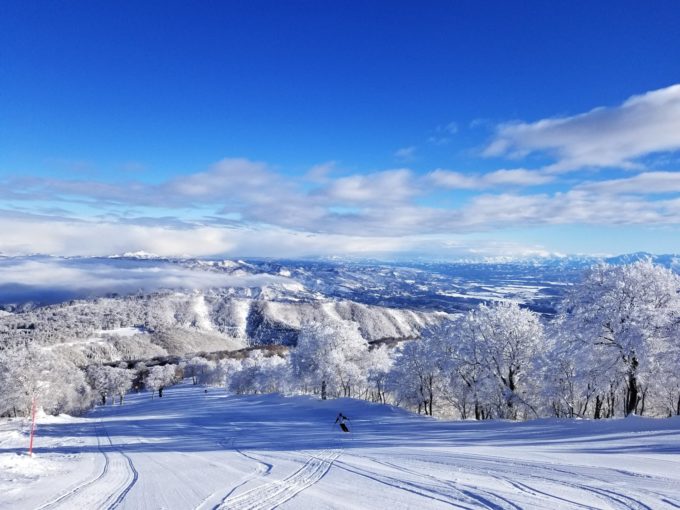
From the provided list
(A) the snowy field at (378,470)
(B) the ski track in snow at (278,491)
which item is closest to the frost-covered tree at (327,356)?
(A) the snowy field at (378,470)

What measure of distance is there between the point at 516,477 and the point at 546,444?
8.14 metres

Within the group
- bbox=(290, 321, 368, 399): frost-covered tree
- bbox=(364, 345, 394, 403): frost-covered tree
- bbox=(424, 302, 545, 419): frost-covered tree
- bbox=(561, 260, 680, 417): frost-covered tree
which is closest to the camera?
bbox=(561, 260, 680, 417): frost-covered tree

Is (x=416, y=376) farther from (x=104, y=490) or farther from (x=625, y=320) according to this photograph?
(x=104, y=490)

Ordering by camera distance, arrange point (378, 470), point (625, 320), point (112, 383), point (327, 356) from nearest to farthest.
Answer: point (378, 470) < point (625, 320) < point (327, 356) < point (112, 383)

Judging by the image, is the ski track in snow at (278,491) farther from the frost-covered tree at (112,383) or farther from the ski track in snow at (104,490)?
the frost-covered tree at (112,383)

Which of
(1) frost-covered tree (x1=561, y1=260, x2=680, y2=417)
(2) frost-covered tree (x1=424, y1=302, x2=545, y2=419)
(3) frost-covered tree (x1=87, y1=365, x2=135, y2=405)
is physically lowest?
(3) frost-covered tree (x1=87, y1=365, x2=135, y2=405)

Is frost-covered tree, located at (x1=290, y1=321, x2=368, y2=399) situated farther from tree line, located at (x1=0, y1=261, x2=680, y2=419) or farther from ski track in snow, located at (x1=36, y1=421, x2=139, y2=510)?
ski track in snow, located at (x1=36, y1=421, x2=139, y2=510)

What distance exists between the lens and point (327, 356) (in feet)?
180

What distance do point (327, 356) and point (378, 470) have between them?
4122cm

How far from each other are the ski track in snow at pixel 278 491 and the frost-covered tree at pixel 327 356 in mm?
38778

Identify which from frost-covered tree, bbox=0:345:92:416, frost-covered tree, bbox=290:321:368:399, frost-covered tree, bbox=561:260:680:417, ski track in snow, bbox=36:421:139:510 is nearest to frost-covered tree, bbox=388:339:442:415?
frost-covered tree, bbox=290:321:368:399

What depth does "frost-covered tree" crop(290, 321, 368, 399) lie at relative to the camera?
54844mm

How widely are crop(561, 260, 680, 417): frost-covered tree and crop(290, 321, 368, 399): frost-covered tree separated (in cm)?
3078

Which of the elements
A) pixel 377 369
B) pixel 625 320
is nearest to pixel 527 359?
pixel 625 320
